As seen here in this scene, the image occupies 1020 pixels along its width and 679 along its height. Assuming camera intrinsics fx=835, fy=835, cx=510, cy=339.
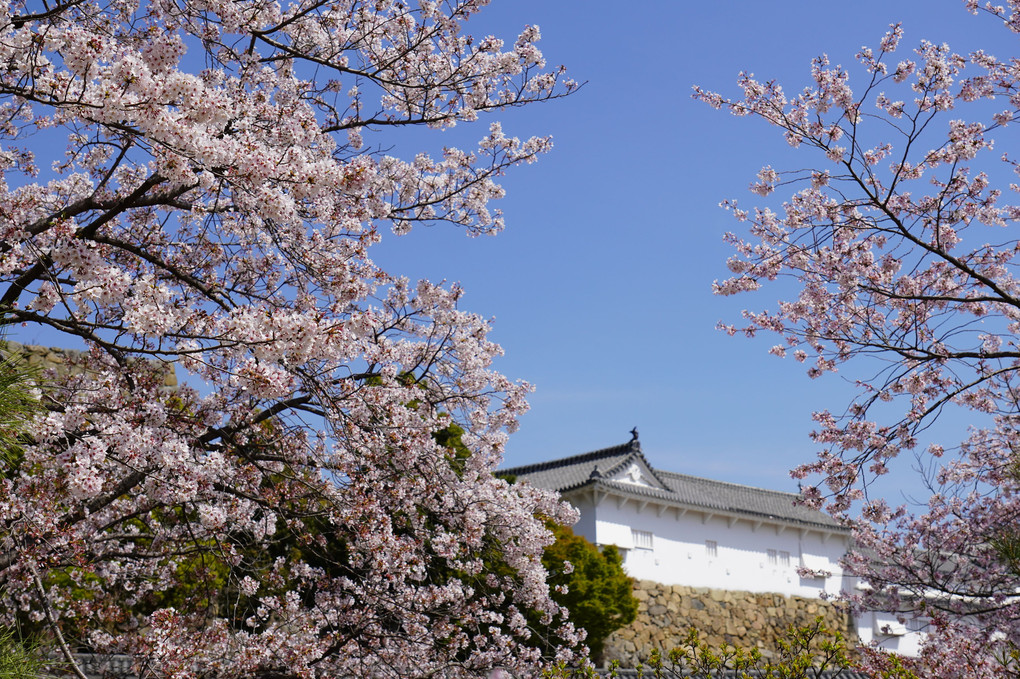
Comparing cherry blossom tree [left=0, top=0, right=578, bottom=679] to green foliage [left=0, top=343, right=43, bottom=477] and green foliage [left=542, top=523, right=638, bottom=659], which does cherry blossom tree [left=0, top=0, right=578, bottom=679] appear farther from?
green foliage [left=542, top=523, right=638, bottom=659]

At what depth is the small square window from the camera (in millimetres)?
22281

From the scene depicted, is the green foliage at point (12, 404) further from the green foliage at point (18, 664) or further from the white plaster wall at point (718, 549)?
the white plaster wall at point (718, 549)

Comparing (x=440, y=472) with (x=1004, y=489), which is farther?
(x=1004, y=489)

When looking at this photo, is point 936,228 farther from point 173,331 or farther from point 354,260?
point 173,331

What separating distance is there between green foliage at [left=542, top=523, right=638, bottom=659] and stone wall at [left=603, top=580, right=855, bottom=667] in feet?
8.87

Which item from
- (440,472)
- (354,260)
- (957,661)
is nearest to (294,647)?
(440,472)

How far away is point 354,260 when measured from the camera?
6734 millimetres

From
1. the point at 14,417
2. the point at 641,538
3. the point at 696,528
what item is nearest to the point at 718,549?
the point at 696,528

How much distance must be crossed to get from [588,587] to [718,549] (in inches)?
367

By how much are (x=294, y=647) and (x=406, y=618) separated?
1022mm

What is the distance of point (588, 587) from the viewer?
637 inches

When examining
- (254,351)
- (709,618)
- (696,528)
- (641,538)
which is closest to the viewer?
(254,351)

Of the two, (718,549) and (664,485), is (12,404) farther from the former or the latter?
(718,549)

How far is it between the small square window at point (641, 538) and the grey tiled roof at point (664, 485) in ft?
3.19
